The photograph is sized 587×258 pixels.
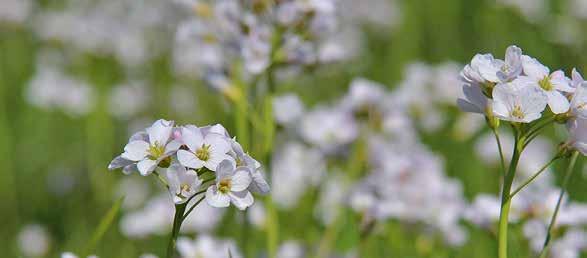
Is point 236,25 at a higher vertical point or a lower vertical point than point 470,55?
higher

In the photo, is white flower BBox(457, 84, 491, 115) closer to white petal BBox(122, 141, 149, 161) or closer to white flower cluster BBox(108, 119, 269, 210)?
white flower cluster BBox(108, 119, 269, 210)

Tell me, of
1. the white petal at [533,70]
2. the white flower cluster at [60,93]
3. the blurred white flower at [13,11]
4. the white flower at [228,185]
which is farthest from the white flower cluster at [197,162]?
the blurred white flower at [13,11]

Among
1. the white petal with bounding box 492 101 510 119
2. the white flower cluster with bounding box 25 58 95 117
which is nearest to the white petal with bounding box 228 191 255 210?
the white petal with bounding box 492 101 510 119

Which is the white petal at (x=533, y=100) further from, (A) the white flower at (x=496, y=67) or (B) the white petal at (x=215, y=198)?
(B) the white petal at (x=215, y=198)

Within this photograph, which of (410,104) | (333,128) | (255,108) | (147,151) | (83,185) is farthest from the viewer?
(83,185)

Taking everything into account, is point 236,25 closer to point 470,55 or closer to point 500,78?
point 500,78

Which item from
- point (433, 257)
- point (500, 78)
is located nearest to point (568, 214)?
point (433, 257)

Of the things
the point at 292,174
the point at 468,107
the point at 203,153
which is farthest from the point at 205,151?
the point at 292,174

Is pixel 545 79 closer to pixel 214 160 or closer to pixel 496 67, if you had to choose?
pixel 496 67
